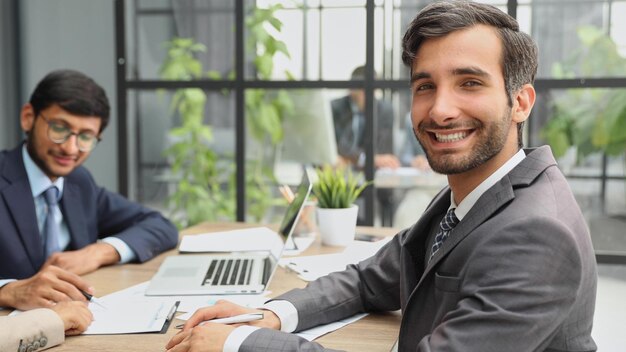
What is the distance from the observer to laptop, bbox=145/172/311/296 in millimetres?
1891

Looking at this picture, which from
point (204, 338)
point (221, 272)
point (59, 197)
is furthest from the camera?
point (59, 197)

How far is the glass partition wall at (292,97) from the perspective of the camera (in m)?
3.69

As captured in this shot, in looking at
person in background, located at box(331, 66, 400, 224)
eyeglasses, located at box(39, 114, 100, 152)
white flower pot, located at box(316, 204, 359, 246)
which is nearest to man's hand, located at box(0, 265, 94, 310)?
eyeglasses, located at box(39, 114, 100, 152)

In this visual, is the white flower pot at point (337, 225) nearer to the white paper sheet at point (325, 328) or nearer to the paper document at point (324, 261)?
Answer: the paper document at point (324, 261)

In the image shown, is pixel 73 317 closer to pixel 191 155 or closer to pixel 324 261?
pixel 324 261

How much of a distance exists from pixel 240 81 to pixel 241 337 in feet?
9.42

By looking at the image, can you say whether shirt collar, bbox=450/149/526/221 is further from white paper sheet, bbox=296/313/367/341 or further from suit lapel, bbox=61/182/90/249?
suit lapel, bbox=61/182/90/249

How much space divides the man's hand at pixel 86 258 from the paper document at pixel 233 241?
0.27 meters

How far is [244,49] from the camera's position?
13.2 ft

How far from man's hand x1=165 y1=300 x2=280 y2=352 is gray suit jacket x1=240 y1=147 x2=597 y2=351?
0.22 ft

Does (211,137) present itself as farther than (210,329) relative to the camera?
Yes

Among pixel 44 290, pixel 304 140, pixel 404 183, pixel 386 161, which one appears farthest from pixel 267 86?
pixel 44 290

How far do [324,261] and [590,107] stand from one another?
2141mm

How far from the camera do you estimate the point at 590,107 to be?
3660 millimetres
